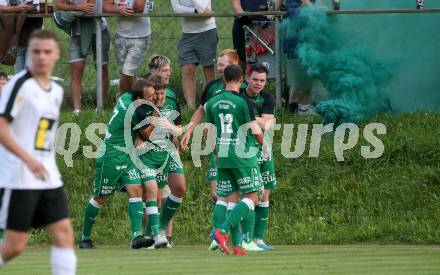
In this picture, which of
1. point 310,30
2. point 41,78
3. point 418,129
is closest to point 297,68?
point 310,30

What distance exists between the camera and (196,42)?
59.4 ft

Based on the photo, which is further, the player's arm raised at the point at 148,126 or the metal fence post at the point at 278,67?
the metal fence post at the point at 278,67

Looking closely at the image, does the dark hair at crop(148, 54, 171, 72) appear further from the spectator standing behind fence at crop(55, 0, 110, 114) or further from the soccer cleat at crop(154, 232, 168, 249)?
the spectator standing behind fence at crop(55, 0, 110, 114)

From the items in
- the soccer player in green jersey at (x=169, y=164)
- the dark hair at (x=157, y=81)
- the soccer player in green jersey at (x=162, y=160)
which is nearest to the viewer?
the dark hair at (x=157, y=81)

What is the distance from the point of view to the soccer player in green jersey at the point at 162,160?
14156mm

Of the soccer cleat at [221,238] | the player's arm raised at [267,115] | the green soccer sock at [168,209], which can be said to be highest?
the player's arm raised at [267,115]

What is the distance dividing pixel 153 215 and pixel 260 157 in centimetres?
150

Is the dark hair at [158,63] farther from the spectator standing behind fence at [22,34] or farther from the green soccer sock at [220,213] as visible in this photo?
the spectator standing behind fence at [22,34]

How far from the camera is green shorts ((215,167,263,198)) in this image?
12.8 metres

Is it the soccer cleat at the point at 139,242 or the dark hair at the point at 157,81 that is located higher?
the dark hair at the point at 157,81

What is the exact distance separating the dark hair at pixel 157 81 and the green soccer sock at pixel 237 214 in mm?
2012

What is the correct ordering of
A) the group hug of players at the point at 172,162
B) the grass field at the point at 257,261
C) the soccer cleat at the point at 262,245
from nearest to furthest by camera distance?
1. the grass field at the point at 257,261
2. the group hug of players at the point at 172,162
3. the soccer cleat at the point at 262,245

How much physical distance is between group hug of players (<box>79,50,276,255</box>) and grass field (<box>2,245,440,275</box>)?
0.44m

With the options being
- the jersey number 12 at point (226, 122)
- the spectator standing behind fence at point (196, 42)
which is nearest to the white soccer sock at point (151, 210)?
the jersey number 12 at point (226, 122)
